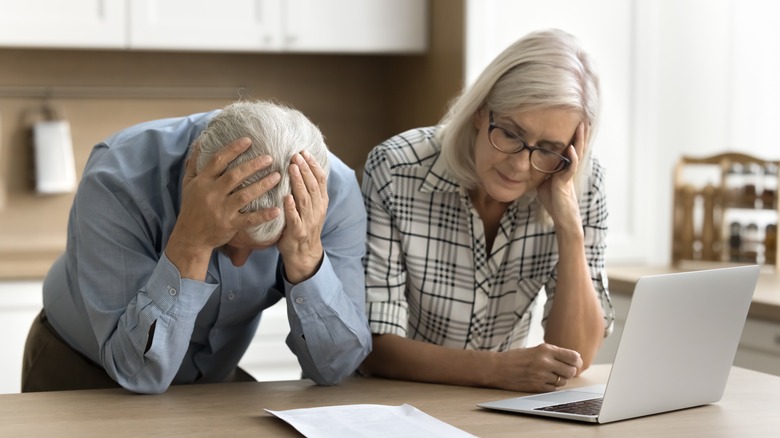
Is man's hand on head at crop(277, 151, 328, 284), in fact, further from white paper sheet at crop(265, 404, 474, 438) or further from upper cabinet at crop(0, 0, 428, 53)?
upper cabinet at crop(0, 0, 428, 53)

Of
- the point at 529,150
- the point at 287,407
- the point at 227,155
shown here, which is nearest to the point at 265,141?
the point at 227,155

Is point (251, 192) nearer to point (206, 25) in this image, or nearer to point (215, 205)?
point (215, 205)

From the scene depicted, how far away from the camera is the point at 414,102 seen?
3.62m

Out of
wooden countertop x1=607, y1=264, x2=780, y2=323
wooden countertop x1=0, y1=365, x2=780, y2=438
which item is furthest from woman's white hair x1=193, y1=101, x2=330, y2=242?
wooden countertop x1=607, y1=264, x2=780, y2=323

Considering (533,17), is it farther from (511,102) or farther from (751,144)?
(511,102)

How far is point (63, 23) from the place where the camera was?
10.2 feet

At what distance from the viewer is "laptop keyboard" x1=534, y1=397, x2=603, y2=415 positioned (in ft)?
4.49

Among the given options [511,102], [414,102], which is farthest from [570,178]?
[414,102]

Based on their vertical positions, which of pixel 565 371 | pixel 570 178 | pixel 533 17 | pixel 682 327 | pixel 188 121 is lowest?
pixel 565 371

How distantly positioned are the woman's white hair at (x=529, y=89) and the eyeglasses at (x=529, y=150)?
40 mm

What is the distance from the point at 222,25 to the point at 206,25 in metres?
0.05

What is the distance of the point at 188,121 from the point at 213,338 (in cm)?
37

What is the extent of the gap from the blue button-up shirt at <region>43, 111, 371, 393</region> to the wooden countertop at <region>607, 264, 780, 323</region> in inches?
47.4

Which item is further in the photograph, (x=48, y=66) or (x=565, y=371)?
(x=48, y=66)
